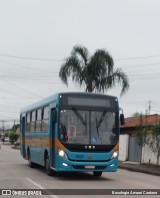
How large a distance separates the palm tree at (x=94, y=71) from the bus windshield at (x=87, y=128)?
709 inches

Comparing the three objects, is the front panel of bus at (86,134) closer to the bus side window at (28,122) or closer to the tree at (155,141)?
the bus side window at (28,122)

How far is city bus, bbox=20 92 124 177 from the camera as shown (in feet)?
57.7

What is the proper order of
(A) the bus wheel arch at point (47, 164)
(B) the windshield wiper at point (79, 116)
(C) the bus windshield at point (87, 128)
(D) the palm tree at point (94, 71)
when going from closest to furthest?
1. (C) the bus windshield at point (87, 128)
2. (B) the windshield wiper at point (79, 116)
3. (A) the bus wheel arch at point (47, 164)
4. (D) the palm tree at point (94, 71)

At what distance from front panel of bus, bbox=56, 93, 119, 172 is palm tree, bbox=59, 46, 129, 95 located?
58.4 feet

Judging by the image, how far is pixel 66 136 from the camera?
17.6 m

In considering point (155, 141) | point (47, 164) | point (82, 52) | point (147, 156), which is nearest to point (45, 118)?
point (47, 164)

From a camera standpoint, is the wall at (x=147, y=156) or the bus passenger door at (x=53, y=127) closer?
the bus passenger door at (x=53, y=127)

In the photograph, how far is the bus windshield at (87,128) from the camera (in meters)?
17.7

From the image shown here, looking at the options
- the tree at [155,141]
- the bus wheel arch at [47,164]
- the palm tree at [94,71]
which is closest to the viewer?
the bus wheel arch at [47,164]

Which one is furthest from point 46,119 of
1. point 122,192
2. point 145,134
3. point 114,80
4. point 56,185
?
point 114,80

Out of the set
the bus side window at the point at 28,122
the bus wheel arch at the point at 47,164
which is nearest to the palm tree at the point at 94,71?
the bus side window at the point at 28,122

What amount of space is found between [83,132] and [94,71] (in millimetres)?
18658

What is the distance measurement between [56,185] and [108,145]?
9.82 ft

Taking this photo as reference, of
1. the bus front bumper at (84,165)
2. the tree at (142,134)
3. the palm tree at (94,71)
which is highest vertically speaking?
the palm tree at (94,71)
